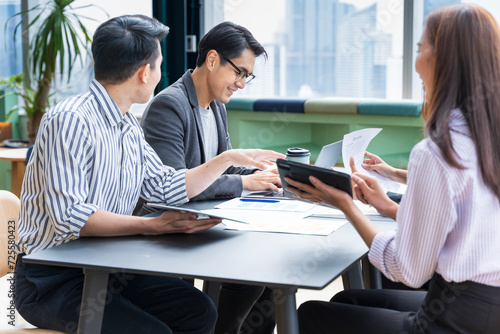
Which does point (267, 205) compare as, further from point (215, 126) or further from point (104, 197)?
point (215, 126)

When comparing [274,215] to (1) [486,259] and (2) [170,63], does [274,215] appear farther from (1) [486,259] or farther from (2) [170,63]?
(2) [170,63]

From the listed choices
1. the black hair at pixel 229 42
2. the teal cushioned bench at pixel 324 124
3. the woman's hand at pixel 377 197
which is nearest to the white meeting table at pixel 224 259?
the woman's hand at pixel 377 197

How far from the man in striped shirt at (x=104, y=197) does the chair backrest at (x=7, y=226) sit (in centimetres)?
29

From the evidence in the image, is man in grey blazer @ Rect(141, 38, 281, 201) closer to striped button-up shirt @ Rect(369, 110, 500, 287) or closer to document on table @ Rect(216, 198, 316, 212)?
document on table @ Rect(216, 198, 316, 212)

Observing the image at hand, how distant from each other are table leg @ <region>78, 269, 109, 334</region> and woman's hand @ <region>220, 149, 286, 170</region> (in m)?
0.71

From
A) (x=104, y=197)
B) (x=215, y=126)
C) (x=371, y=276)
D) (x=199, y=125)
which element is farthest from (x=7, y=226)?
(x=371, y=276)

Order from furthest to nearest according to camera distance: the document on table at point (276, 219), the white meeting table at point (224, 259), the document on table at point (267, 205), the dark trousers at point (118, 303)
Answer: the document on table at point (267, 205), the document on table at point (276, 219), the dark trousers at point (118, 303), the white meeting table at point (224, 259)

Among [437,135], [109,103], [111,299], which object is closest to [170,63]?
[109,103]

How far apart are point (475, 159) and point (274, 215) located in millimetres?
788

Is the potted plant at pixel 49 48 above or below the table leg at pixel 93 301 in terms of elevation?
above

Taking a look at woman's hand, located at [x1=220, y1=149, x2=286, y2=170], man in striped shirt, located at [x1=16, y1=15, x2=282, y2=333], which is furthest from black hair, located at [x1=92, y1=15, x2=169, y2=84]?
woman's hand, located at [x1=220, y1=149, x2=286, y2=170]

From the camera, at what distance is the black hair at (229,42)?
2500 mm

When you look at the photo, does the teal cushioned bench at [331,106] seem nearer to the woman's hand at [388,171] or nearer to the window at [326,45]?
the window at [326,45]

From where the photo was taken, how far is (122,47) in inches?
72.2
